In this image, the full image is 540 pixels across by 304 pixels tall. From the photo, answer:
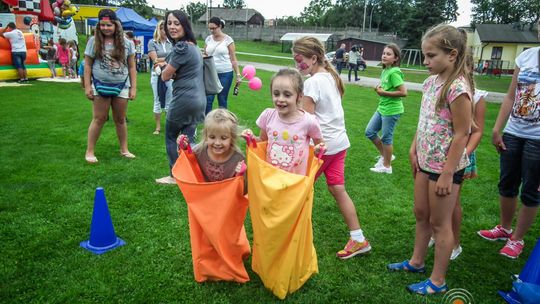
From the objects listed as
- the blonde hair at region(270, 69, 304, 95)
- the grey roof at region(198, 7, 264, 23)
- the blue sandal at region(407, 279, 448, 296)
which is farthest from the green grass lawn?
the grey roof at region(198, 7, 264, 23)

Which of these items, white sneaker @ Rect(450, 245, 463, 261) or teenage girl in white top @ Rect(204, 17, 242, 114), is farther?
teenage girl in white top @ Rect(204, 17, 242, 114)

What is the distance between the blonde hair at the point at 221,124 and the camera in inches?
114

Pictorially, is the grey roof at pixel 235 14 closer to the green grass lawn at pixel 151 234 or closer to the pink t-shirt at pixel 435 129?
the green grass lawn at pixel 151 234

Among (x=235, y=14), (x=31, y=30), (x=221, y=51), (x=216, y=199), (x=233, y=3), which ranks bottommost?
(x=216, y=199)

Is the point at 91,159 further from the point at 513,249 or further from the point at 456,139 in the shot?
the point at 513,249

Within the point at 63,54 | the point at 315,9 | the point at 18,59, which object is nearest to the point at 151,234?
the point at 18,59

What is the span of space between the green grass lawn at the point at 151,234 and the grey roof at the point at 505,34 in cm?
4682

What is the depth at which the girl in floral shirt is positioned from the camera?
2.40 meters

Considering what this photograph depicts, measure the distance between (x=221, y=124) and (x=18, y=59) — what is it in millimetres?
13554

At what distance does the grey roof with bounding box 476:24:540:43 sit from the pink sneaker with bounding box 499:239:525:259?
49.8 m

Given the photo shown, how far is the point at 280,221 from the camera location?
2479 millimetres

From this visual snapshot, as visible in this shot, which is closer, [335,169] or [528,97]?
[528,97]

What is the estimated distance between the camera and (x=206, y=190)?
262 cm

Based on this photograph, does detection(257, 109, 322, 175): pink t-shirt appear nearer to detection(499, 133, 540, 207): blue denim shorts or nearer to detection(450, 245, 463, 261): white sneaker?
detection(450, 245, 463, 261): white sneaker
